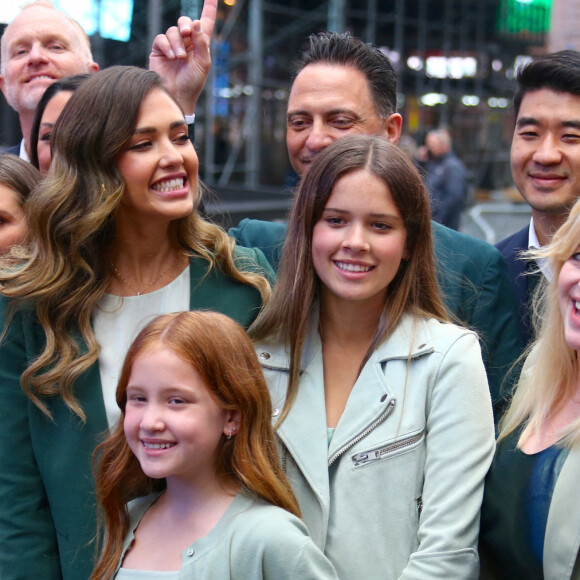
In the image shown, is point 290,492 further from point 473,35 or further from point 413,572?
point 473,35

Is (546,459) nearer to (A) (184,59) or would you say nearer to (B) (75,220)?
(B) (75,220)

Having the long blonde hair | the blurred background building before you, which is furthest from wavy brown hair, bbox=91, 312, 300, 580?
the blurred background building

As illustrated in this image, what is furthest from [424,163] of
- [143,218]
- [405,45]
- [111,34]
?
[143,218]

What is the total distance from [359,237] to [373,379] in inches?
16.0

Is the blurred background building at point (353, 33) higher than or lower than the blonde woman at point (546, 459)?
higher

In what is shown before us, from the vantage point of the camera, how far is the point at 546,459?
2.27 m

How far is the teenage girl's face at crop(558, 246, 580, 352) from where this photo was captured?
2.29m

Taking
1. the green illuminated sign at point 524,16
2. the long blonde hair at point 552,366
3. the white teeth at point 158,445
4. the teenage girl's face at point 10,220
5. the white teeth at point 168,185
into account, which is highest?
the green illuminated sign at point 524,16

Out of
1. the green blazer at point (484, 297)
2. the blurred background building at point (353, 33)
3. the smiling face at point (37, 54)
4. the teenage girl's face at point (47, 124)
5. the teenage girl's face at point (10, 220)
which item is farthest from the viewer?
the blurred background building at point (353, 33)

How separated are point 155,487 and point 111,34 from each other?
11.6 metres

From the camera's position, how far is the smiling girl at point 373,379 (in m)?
2.32

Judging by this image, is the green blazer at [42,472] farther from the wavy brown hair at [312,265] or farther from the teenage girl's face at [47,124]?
the teenage girl's face at [47,124]

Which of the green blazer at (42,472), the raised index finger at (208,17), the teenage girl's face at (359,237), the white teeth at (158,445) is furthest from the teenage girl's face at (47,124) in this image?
the white teeth at (158,445)

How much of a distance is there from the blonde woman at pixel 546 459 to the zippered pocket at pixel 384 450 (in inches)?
9.2
